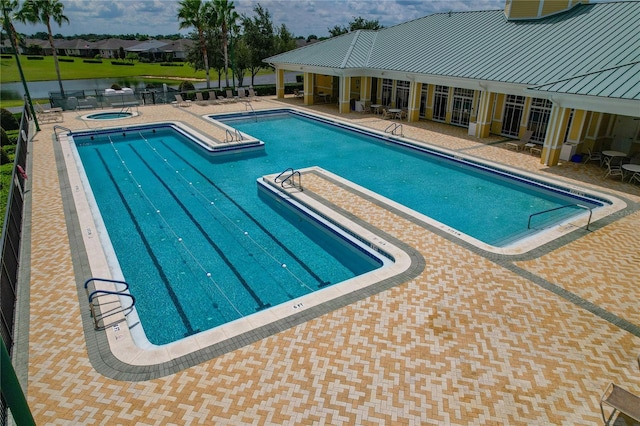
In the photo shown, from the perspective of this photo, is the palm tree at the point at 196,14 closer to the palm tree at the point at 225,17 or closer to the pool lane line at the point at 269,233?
the palm tree at the point at 225,17

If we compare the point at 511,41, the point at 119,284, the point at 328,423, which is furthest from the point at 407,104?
the point at 328,423

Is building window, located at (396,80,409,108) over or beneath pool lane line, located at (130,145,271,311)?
over

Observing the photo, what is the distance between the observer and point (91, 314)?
24.1 feet

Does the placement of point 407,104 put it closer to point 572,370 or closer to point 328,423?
point 572,370

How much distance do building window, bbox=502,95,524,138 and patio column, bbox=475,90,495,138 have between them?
899 mm

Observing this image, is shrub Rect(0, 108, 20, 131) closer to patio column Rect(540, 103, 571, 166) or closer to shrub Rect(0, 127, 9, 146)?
shrub Rect(0, 127, 9, 146)

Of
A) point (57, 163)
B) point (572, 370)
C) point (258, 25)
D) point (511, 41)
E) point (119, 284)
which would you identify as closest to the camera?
point (572, 370)

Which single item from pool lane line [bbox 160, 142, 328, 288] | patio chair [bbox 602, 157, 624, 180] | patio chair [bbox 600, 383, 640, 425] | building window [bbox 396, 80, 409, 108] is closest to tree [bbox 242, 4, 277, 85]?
building window [bbox 396, 80, 409, 108]

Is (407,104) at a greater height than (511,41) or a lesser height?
lesser

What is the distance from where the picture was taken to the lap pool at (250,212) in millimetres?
9305

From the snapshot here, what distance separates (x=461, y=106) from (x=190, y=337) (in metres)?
21.1

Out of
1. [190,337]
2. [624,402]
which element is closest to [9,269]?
[190,337]

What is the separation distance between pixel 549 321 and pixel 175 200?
11.9 meters

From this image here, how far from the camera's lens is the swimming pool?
12.5m
